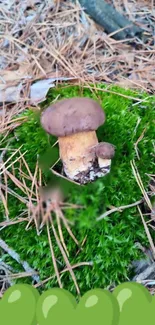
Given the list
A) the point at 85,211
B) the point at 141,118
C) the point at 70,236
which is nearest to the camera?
the point at 85,211

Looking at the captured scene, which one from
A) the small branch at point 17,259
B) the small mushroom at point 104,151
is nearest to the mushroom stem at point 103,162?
the small mushroom at point 104,151

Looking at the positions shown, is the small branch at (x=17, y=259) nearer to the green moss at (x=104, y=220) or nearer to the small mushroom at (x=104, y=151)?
the green moss at (x=104, y=220)

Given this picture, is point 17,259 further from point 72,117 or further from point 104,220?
point 72,117

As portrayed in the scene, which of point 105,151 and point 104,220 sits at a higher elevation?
point 105,151

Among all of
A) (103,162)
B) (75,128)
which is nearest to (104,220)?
(103,162)

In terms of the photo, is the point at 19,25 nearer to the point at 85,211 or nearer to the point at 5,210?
the point at 5,210

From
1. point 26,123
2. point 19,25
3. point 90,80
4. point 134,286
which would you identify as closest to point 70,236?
point 134,286
